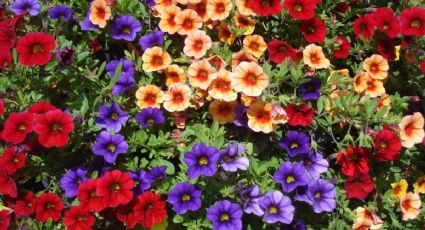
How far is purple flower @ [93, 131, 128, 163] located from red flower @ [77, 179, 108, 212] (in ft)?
0.41

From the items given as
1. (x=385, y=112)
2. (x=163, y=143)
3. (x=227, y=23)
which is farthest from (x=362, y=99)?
(x=163, y=143)

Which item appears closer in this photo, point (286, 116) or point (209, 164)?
point (209, 164)

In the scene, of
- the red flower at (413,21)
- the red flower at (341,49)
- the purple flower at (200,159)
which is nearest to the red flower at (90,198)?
the purple flower at (200,159)

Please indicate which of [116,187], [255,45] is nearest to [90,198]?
[116,187]

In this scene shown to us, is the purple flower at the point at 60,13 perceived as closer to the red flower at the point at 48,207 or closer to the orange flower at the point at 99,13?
the orange flower at the point at 99,13

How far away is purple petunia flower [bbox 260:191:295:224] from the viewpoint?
243 cm

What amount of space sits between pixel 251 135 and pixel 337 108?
44cm

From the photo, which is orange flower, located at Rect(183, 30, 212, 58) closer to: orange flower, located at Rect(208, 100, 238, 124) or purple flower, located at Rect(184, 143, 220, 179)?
orange flower, located at Rect(208, 100, 238, 124)

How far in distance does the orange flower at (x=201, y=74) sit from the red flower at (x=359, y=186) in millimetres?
851

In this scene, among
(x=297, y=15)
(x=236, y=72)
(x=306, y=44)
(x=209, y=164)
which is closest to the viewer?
(x=209, y=164)

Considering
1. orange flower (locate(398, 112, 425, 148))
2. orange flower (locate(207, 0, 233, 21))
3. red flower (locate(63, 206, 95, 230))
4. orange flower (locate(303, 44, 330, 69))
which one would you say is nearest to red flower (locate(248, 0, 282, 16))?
orange flower (locate(207, 0, 233, 21))

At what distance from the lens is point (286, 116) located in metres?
2.57

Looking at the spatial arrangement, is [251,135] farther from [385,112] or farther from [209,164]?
[385,112]

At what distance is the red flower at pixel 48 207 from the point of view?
2.56 m
